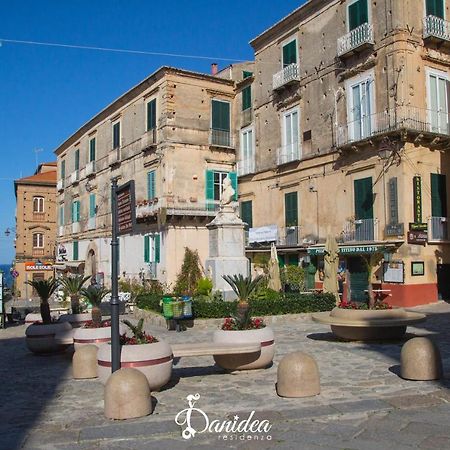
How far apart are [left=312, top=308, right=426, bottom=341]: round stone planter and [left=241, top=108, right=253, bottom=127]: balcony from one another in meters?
21.4

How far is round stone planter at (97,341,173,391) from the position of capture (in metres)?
7.75

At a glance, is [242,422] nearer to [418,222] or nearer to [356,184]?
[418,222]

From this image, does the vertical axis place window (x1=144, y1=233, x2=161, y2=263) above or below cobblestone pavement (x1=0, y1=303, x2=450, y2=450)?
above

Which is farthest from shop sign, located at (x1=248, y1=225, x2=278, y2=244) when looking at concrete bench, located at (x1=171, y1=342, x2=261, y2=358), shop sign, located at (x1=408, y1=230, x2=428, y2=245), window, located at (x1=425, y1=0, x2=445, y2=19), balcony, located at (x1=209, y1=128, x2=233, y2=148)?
concrete bench, located at (x1=171, y1=342, x2=261, y2=358)

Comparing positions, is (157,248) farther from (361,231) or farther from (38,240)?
(38,240)

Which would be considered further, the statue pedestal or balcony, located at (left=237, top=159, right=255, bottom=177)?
balcony, located at (left=237, top=159, right=255, bottom=177)

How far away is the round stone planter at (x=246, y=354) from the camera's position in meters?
9.23

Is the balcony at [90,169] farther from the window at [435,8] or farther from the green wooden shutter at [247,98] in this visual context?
the window at [435,8]

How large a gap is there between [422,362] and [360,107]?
705 inches

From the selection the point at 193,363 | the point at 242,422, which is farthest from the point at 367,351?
the point at 242,422

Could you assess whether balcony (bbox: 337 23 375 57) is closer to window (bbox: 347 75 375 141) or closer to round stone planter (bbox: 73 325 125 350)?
window (bbox: 347 75 375 141)

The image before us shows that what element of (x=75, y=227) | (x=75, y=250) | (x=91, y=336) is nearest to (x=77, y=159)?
(x=75, y=227)

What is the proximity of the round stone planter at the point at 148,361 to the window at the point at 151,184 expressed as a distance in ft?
81.4

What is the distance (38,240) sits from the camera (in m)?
56.6
